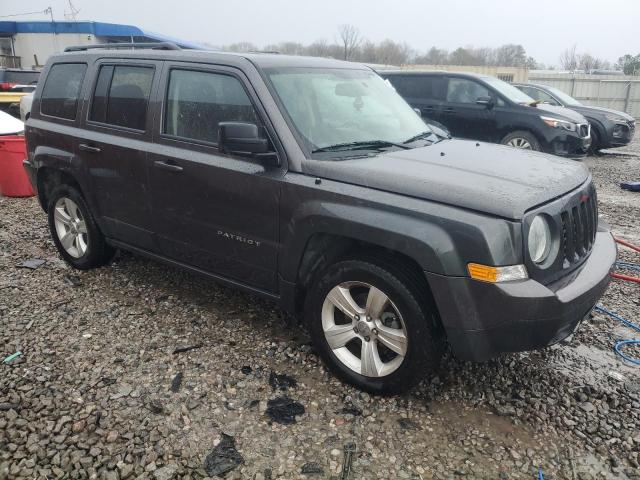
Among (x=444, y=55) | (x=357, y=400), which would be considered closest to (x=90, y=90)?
(x=357, y=400)

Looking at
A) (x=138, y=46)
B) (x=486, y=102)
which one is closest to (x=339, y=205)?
(x=138, y=46)

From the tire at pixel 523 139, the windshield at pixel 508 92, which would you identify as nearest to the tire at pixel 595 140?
the windshield at pixel 508 92

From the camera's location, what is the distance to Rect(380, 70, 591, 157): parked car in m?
9.48

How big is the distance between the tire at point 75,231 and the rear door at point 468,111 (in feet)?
23.7

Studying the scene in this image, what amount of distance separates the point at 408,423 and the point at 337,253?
102 cm

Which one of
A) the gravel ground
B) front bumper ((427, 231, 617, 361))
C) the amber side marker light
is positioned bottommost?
the gravel ground

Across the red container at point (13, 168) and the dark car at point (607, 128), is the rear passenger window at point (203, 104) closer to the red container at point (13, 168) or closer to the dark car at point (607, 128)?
the red container at point (13, 168)

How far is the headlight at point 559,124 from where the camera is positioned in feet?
31.0

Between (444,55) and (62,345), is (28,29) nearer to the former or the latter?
(62,345)

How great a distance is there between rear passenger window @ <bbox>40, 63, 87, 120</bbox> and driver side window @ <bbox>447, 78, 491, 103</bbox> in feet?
24.1

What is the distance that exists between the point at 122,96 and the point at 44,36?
31100mm

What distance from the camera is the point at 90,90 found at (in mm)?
4227

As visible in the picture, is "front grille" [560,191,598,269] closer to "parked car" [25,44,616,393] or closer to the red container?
"parked car" [25,44,616,393]

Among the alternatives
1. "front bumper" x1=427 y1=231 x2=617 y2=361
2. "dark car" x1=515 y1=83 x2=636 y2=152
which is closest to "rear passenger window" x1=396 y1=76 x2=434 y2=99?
"dark car" x1=515 y1=83 x2=636 y2=152
